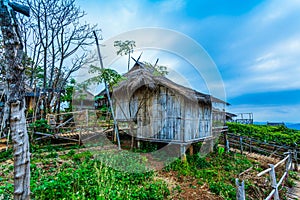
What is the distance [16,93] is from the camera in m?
1.77

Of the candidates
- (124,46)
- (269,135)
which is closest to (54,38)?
(124,46)

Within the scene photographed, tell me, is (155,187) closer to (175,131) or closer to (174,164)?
(174,164)

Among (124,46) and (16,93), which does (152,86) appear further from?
(16,93)

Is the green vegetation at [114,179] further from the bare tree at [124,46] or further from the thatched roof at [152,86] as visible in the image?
the bare tree at [124,46]

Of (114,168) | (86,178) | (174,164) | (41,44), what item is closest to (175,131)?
(174,164)

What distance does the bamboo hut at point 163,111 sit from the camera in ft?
25.9

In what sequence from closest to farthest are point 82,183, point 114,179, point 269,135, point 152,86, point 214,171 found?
point 82,183, point 114,179, point 214,171, point 152,86, point 269,135

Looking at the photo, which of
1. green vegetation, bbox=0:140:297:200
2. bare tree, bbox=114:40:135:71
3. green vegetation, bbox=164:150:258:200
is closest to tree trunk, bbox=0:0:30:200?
green vegetation, bbox=0:140:297:200

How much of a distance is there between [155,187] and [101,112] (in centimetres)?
1001

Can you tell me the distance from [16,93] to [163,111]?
22.4 feet

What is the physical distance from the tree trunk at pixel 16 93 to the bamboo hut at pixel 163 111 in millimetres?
6268

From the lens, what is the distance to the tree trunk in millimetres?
1730

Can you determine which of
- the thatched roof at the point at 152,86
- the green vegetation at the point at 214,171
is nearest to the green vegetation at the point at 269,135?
the green vegetation at the point at 214,171

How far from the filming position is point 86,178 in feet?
14.0
